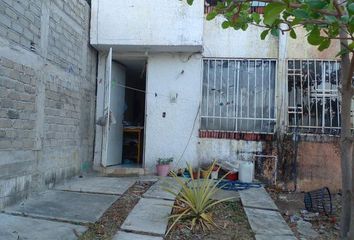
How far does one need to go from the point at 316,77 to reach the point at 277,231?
401cm

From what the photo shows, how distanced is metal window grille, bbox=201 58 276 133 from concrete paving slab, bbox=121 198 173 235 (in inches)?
108

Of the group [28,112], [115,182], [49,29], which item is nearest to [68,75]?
[49,29]

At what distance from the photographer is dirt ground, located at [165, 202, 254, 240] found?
4980 millimetres

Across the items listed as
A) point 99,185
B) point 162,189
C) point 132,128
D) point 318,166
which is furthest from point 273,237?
point 132,128

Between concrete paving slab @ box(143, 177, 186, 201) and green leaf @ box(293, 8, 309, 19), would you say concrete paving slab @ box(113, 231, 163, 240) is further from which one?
green leaf @ box(293, 8, 309, 19)

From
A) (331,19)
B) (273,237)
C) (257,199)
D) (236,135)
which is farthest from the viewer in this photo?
(236,135)

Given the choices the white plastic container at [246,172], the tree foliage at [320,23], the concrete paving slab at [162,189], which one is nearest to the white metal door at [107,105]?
the concrete paving slab at [162,189]

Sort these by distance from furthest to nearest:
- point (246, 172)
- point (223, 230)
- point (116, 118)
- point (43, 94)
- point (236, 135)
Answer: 1. point (116, 118)
2. point (236, 135)
3. point (246, 172)
4. point (43, 94)
5. point (223, 230)

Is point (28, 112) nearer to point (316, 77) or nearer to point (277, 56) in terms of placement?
point (277, 56)

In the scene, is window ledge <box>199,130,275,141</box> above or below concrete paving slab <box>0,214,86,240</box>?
above

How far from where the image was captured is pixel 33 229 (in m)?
4.55

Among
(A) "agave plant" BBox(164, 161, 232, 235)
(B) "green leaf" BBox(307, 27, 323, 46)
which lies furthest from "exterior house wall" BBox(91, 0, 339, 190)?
(B) "green leaf" BBox(307, 27, 323, 46)

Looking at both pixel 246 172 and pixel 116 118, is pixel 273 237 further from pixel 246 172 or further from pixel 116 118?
pixel 116 118

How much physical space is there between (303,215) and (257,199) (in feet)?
2.49
